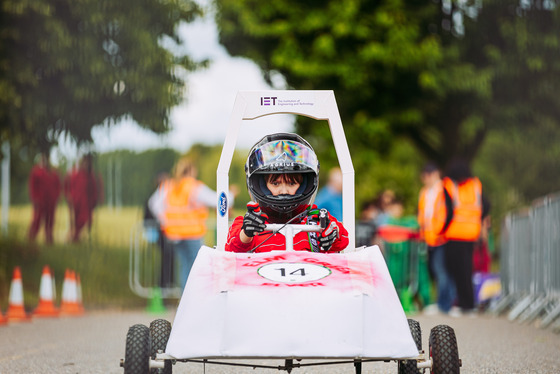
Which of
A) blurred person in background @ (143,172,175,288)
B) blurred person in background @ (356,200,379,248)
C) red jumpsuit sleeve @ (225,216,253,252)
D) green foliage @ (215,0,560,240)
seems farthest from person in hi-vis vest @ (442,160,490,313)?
red jumpsuit sleeve @ (225,216,253,252)

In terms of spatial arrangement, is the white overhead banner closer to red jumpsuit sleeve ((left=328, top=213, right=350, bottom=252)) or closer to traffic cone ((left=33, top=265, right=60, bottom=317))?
red jumpsuit sleeve ((left=328, top=213, right=350, bottom=252))

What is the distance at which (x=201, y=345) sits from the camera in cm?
481

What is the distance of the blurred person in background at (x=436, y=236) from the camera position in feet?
46.4

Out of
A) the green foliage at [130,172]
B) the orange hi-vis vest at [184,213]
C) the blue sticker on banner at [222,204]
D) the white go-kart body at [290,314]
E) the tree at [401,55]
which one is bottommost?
the white go-kart body at [290,314]

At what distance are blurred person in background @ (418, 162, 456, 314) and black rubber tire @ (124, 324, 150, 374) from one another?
9343 millimetres

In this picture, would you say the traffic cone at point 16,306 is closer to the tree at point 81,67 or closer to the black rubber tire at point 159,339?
the tree at point 81,67

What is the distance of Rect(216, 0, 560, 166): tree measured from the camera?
22672 mm

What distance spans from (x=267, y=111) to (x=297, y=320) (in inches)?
78.5

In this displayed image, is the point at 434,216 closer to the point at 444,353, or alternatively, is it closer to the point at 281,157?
the point at 281,157

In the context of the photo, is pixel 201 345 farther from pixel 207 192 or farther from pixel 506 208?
pixel 506 208

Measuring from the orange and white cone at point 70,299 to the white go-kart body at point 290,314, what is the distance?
29.1 ft

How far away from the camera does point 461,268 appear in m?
13.8

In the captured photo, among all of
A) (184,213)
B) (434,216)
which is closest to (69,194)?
(184,213)

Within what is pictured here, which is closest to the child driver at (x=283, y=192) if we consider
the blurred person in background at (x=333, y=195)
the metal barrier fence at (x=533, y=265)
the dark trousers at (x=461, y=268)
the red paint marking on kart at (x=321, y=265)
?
the red paint marking on kart at (x=321, y=265)
